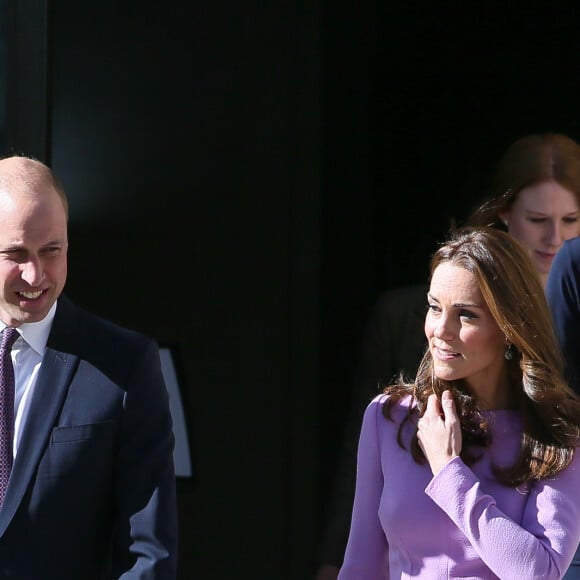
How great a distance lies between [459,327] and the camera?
10.1 ft

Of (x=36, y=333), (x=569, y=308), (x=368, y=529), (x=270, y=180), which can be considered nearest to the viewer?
(x=368, y=529)

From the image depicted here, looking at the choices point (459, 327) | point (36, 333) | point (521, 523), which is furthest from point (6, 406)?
point (521, 523)

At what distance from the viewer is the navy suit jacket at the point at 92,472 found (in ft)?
10.1

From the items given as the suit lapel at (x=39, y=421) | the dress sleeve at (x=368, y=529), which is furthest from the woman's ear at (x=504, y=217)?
the suit lapel at (x=39, y=421)

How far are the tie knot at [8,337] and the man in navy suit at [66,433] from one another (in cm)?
1

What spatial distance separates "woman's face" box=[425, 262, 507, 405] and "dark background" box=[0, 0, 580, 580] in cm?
171

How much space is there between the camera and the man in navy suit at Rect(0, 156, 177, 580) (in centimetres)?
307

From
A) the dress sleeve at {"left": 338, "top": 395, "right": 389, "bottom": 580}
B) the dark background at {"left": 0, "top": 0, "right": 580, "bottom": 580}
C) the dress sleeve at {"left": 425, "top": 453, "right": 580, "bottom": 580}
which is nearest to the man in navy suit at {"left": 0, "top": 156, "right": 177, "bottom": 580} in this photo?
the dress sleeve at {"left": 338, "top": 395, "right": 389, "bottom": 580}

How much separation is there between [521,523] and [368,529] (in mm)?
325

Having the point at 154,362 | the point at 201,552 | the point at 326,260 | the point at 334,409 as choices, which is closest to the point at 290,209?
the point at 326,260

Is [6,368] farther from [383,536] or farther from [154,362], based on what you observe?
[383,536]

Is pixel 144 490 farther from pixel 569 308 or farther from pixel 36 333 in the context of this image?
pixel 569 308

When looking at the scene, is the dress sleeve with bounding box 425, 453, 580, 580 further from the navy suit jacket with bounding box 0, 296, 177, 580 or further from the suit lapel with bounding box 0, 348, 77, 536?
the suit lapel with bounding box 0, 348, 77, 536

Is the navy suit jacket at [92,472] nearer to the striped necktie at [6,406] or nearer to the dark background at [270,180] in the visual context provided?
the striped necktie at [6,406]
